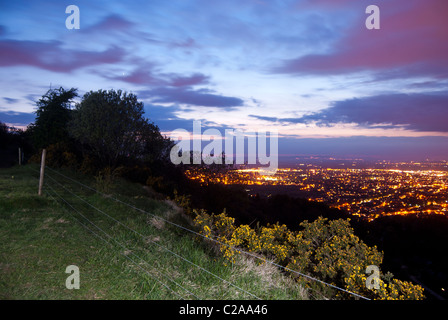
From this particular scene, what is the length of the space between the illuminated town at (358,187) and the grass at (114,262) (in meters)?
23.5

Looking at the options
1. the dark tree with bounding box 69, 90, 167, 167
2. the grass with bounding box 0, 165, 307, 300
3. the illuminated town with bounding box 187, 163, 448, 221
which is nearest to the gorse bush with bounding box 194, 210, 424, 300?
the grass with bounding box 0, 165, 307, 300

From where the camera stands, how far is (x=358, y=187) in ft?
123

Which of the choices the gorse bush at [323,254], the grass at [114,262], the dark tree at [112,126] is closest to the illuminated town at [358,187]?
the dark tree at [112,126]

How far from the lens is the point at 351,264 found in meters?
6.92

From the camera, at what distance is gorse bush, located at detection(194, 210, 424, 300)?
20.4ft

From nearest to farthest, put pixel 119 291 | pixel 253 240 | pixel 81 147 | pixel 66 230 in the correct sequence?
pixel 119 291 → pixel 66 230 → pixel 253 240 → pixel 81 147

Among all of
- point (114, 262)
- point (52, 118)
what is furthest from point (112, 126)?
point (114, 262)

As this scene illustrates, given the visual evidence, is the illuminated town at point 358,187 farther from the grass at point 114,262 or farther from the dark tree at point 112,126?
the grass at point 114,262

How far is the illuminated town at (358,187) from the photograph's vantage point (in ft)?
104

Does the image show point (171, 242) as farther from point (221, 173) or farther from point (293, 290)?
point (221, 173)

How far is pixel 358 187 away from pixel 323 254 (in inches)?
1302

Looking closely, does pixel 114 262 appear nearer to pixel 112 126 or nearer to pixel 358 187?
pixel 112 126
